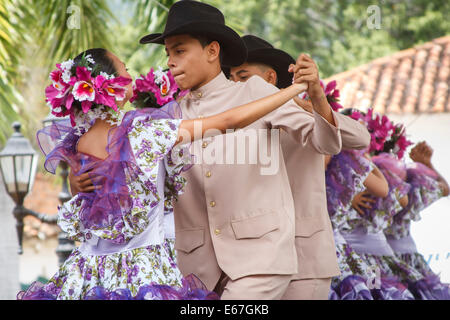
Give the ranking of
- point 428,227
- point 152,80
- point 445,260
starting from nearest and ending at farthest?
point 152,80, point 445,260, point 428,227

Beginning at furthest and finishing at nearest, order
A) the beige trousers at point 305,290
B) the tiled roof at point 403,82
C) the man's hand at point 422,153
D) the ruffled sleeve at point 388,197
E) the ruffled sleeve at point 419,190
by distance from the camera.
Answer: the tiled roof at point 403,82, the man's hand at point 422,153, the ruffled sleeve at point 419,190, the ruffled sleeve at point 388,197, the beige trousers at point 305,290

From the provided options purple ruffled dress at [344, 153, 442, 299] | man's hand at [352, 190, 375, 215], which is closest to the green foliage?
purple ruffled dress at [344, 153, 442, 299]

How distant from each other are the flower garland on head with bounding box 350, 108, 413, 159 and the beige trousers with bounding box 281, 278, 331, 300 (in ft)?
7.17

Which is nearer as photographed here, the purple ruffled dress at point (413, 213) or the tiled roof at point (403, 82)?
the purple ruffled dress at point (413, 213)

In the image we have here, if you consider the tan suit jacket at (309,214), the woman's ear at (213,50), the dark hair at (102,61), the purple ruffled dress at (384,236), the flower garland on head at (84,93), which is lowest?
the purple ruffled dress at (384,236)

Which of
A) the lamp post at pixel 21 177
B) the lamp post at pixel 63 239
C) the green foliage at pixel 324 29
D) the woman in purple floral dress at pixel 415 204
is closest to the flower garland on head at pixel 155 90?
the lamp post at pixel 63 239

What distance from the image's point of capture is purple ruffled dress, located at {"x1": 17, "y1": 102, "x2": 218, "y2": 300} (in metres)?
2.93

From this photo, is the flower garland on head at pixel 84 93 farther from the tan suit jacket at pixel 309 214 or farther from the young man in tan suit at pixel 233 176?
the tan suit jacket at pixel 309 214

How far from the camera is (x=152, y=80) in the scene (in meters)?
4.56

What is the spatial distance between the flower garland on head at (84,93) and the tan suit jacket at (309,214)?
1.11 m

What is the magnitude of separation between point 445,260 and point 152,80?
4.94 metres

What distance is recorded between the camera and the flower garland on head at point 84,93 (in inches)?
122

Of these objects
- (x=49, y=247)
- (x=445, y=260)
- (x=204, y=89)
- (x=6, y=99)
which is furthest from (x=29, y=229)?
(x=204, y=89)
